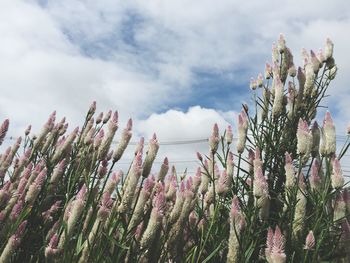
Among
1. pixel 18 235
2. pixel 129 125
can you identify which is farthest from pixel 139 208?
pixel 18 235

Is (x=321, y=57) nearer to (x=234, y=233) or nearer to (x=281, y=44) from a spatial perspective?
(x=281, y=44)

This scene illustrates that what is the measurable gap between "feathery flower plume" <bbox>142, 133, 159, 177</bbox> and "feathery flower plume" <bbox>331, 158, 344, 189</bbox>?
870 millimetres

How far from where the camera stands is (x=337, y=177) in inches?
81.5

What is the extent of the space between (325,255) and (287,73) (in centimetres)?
133

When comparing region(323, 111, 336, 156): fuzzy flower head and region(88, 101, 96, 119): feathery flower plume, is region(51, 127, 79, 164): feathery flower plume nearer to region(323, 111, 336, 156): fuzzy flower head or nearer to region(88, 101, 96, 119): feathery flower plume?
region(88, 101, 96, 119): feathery flower plume

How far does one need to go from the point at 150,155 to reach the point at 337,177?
91 cm

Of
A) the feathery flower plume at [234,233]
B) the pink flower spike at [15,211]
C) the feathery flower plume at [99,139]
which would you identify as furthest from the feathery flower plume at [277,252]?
the pink flower spike at [15,211]

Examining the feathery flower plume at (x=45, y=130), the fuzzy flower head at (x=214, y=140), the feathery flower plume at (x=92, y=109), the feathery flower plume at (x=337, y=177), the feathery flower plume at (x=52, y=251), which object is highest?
the feathery flower plume at (x=92, y=109)

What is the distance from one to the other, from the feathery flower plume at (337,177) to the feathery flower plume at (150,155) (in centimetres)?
87

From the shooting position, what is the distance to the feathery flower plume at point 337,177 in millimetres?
2061

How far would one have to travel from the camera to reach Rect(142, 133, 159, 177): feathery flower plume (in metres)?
2.00

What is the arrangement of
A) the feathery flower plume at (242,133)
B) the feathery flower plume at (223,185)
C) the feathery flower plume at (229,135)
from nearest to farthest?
1. the feathery flower plume at (223,185)
2. the feathery flower plume at (242,133)
3. the feathery flower plume at (229,135)

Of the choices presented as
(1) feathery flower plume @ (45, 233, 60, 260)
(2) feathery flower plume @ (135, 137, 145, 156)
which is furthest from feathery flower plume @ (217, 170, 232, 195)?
(1) feathery flower plume @ (45, 233, 60, 260)

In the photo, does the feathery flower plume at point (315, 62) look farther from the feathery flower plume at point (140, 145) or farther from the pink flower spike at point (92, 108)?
the pink flower spike at point (92, 108)
